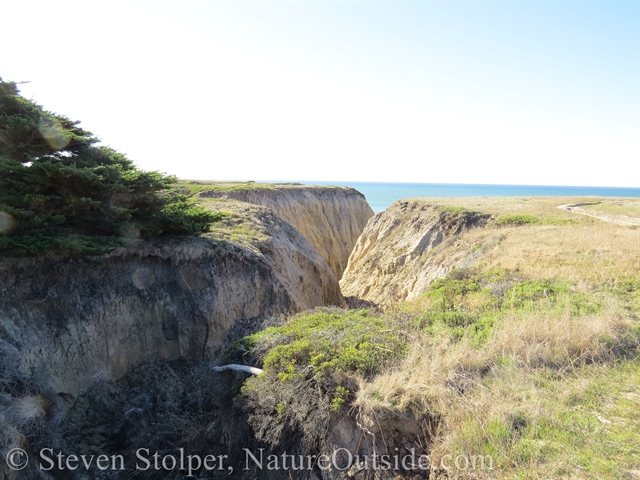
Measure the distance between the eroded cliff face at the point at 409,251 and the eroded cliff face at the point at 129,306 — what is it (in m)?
5.87

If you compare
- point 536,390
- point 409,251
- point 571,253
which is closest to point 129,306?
point 536,390

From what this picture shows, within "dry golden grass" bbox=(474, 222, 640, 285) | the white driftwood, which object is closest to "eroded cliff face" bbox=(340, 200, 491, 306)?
"dry golden grass" bbox=(474, 222, 640, 285)

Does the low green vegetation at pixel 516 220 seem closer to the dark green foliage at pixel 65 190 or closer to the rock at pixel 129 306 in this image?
the rock at pixel 129 306

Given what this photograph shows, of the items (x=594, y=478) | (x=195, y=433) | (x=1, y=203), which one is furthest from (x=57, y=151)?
(x=594, y=478)

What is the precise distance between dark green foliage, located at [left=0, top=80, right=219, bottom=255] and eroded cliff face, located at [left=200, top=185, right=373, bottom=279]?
16.3 metres

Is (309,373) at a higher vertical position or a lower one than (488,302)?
lower

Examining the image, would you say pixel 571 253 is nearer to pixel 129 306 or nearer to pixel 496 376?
pixel 496 376

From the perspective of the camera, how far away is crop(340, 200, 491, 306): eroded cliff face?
16170mm

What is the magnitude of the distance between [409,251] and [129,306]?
14.0 m

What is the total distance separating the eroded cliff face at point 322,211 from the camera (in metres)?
30.4

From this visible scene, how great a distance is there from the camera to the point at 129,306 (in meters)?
10.3

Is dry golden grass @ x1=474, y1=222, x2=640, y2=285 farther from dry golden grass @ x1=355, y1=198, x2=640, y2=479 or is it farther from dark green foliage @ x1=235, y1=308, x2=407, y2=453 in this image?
dark green foliage @ x1=235, y1=308, x2=407, y2=453

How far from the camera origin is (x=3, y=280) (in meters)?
8.77

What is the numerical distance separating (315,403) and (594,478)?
3.29 m
